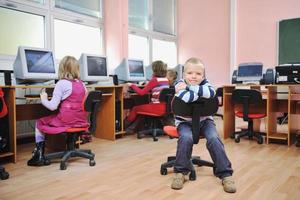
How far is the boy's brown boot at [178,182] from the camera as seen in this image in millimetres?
2265

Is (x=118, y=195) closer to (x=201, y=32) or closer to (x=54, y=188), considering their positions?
(x=54, y=188)

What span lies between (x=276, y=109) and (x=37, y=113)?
10.5 ft

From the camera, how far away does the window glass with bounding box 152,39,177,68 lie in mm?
6934

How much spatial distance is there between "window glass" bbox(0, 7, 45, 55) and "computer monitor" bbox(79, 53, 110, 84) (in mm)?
864

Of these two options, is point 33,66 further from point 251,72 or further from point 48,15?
point 251,72

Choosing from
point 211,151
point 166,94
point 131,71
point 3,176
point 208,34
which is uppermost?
point 208,34

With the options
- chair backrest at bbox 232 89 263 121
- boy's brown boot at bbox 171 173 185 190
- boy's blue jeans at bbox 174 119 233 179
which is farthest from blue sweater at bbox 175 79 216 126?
chair backrest at bbox 232 89 263 121

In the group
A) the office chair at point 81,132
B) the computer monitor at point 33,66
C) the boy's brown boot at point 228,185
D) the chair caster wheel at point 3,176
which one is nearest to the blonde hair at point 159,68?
the computer monitor at point 33,66

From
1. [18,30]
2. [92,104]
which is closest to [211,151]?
[92,104]

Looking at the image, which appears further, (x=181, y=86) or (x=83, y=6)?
(x=83, y=6)

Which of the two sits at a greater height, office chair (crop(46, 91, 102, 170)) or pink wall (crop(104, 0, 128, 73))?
pink wall (crop(104, 0, 128, 73))

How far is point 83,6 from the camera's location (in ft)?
17.2

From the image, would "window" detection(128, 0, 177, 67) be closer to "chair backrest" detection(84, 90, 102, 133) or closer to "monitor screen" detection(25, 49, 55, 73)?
"monitor screen" detection(25, 49, 55, 73)

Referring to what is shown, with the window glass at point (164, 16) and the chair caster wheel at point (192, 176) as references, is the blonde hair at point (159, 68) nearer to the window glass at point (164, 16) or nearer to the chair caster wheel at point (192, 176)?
the chair caster wheel at point (192, 176)
